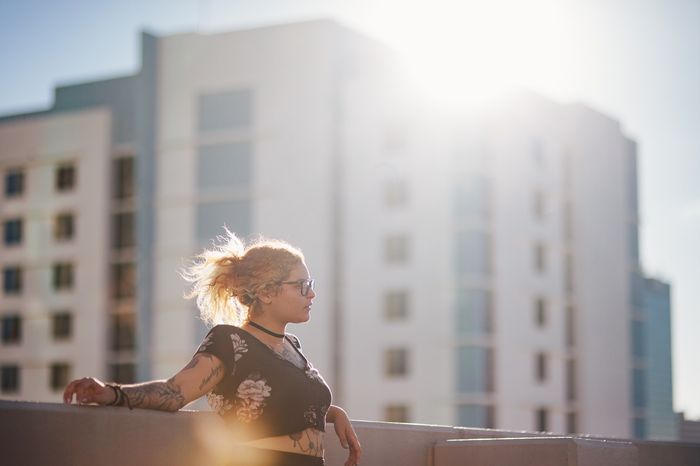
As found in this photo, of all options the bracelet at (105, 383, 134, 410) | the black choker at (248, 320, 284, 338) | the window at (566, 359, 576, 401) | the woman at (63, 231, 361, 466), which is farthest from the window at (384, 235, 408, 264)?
the bracelet at (105, 383, 134, 410)

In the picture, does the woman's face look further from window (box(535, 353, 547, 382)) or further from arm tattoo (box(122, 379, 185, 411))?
window (box(535, 353, 547, 382))

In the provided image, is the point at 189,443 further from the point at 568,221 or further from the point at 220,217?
the point at 568,221

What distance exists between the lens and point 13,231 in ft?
229

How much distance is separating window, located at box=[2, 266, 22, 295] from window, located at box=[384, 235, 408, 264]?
23628mm

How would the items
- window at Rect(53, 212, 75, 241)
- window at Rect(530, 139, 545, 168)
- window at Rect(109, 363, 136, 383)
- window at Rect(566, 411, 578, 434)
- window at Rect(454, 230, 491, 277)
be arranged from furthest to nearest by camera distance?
window at Rect(53, 212, 75, 241) < window at Rect(109, 363, 136, 383) < window at Rect(566, 411, 578, 434) < window at Rect(530, 139, 545, 168) < window at Rect(454, 230, 491, 277)

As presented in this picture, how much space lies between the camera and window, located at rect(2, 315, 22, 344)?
68188 mm

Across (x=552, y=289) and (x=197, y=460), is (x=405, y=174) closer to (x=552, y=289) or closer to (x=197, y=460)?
(x=552, y=289)

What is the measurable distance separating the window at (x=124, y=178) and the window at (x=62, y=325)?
691cm

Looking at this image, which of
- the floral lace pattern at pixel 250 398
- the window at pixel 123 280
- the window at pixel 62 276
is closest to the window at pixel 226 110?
the window at pixel 123 280

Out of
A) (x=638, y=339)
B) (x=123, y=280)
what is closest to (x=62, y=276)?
(x=123, y=280)

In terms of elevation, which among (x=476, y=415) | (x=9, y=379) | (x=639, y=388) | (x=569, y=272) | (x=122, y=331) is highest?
(x=569, y=272)

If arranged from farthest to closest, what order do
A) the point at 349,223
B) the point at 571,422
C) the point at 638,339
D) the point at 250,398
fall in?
the point at 638,339
the point at 571,422
the point at 349,223
the point at 250,398

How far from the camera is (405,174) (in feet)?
184

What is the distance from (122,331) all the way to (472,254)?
19754mm
